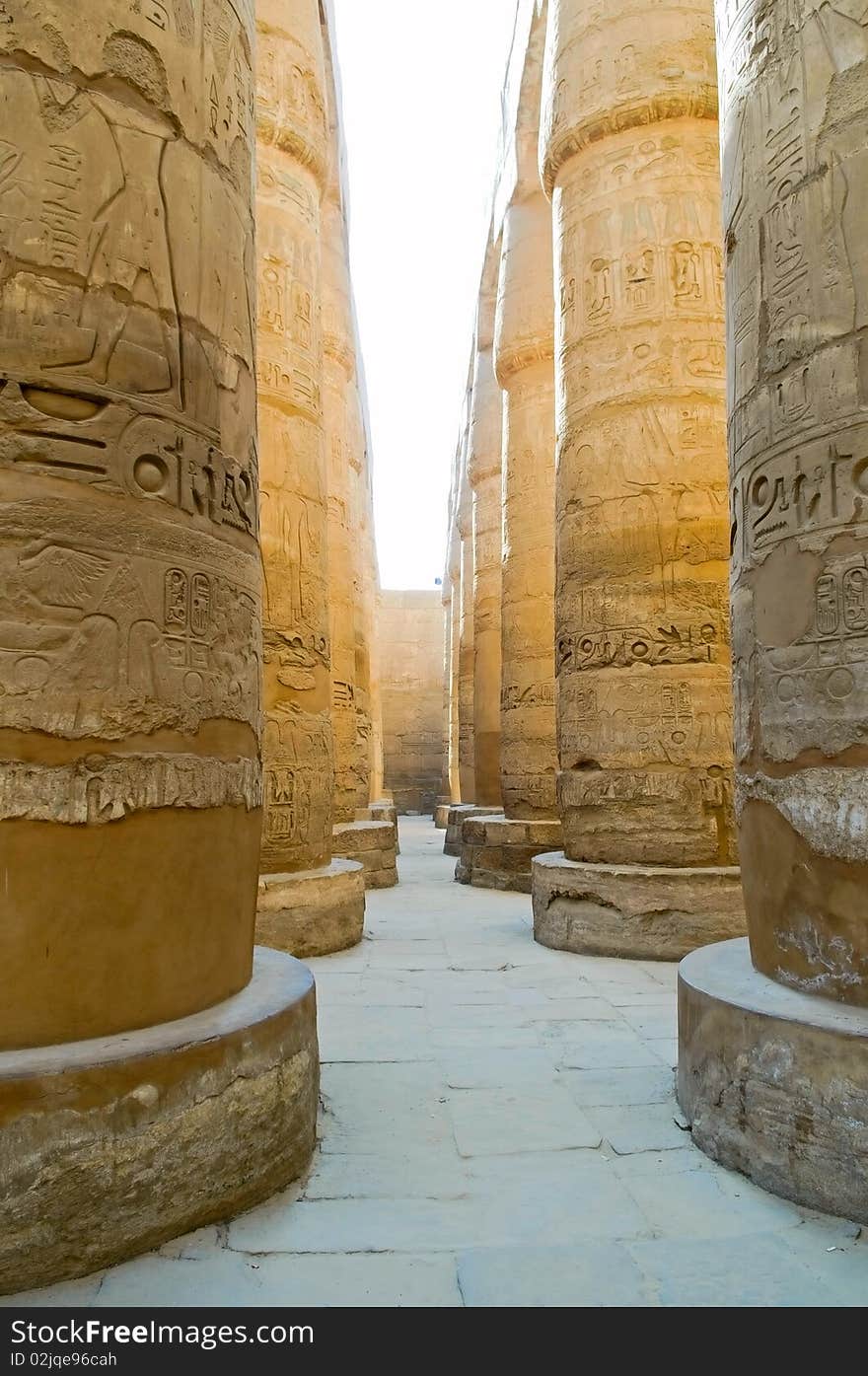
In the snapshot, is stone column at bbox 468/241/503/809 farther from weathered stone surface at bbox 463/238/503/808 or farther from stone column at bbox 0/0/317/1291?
stone column at bbox 0/0/317/1291

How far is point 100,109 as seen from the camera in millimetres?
2498

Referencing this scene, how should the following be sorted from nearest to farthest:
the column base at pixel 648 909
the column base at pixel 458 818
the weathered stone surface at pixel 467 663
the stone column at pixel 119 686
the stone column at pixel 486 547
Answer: the stone column at pixel 119 686 → the column base at pixel 648 909 → the column base at pixel 458 818 → the stone column at pixel 486 547 → the weathered stone surface at pixel 467 663

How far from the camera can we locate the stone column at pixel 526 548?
9211mm

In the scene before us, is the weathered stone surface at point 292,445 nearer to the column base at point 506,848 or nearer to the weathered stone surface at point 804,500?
the column base at point 506,848

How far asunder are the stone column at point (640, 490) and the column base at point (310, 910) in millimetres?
1239

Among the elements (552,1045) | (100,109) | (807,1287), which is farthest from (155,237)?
(552,1045)

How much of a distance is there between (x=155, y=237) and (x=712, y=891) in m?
4.49

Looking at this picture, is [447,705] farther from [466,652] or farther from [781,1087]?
[781,1087]

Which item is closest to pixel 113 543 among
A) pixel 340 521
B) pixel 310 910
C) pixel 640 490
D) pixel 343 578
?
pixel 310 910

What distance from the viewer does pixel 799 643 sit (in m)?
2.77

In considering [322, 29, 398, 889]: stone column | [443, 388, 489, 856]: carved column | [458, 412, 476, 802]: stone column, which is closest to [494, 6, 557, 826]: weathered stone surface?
[322, 29, 398, 889]: stone column

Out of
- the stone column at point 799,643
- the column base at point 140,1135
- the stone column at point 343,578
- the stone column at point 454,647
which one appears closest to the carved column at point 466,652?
the stone column at point 454,647

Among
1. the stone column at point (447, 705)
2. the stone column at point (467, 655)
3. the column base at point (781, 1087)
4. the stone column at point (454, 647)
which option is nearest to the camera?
the column base at point (781, 1087)
